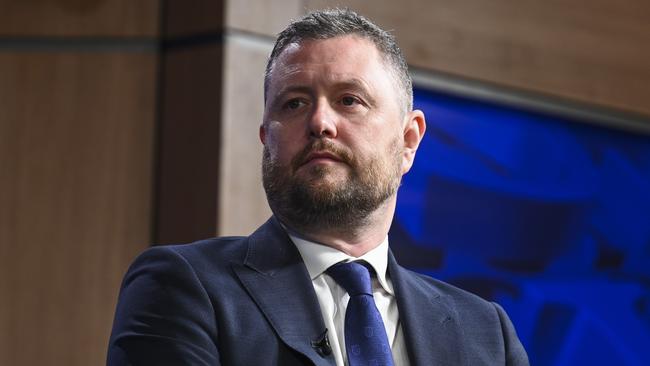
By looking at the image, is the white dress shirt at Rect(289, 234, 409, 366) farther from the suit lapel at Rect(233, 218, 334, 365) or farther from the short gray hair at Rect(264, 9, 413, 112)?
the short gray hair at Rect(264, 9, 413, 112)

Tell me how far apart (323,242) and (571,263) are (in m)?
3.12

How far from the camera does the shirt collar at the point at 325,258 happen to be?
72.8 inches

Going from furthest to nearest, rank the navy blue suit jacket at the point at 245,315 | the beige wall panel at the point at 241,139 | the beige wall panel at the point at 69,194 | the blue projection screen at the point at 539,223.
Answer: the blue projection screen at the point at 539,223, the beige wall panel at the point at 69,194, the beige wall panel at the point at 241,139, the navy blue suit jacket at the point at 245,315

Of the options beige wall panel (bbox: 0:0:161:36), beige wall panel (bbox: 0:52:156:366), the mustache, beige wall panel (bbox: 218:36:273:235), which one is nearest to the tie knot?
the mustache

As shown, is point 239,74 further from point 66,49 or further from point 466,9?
point 466,9

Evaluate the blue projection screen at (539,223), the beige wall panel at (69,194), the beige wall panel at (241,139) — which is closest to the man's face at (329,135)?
the beige wall panel at (241,139)

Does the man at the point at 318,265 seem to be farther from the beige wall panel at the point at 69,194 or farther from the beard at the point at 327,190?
the beige wall panel at the point at 69,194

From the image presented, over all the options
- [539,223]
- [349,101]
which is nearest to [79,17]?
[539,223]

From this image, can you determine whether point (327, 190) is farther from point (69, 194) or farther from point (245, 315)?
point (69, 194)

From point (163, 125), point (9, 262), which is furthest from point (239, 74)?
point (9, 262)

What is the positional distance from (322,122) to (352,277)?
0.26 m

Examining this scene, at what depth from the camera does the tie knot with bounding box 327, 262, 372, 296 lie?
181cm

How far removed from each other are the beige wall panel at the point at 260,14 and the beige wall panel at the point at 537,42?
160mm

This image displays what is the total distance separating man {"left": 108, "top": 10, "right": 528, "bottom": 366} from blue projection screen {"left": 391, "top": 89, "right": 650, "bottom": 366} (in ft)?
7.79
